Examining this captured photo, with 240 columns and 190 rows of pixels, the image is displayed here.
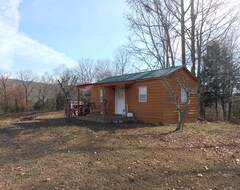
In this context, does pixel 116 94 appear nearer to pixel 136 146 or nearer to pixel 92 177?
pixel 136 146

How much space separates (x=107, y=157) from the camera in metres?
6.75

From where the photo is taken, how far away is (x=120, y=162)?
630 centimetres

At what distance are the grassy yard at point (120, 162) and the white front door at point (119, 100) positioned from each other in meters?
7.17

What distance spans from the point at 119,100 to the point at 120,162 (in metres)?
11.0

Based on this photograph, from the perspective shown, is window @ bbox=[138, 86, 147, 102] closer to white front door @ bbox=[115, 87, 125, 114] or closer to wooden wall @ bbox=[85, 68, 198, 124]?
wooden wall @ bbox=[85, 68, 198, 124]

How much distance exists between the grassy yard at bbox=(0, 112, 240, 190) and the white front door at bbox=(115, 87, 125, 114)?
7.17 meters

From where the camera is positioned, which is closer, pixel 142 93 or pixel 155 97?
pixel 155 97

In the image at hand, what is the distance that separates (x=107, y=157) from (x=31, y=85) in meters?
30.6

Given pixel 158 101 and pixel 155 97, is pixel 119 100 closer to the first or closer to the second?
pixel 155 97

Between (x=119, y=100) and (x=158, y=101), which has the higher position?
(x=119, y=100)

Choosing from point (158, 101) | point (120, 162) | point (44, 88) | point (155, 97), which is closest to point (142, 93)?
point (155, 97)

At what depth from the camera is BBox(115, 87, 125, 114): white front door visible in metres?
16.7

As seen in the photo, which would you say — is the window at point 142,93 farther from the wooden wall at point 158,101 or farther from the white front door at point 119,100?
the white front door at point 119,100

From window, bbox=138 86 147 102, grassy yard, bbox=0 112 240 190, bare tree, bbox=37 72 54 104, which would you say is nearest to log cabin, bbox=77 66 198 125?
window, bbox=138 86 147 102
